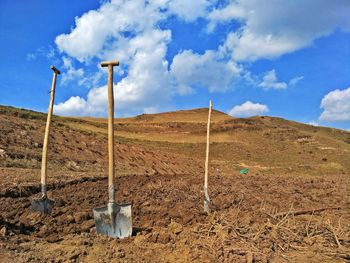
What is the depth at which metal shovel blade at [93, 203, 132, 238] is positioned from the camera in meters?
6.17

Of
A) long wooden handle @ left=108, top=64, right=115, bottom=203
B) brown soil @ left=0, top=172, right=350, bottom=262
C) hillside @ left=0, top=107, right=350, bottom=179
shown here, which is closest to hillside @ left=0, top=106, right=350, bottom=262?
brown soil @ left=0, top=172, right=350, bottom=262

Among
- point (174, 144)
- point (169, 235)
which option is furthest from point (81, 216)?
point (174, 144)

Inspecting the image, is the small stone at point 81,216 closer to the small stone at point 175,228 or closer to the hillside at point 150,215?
the hillside at point 150,215

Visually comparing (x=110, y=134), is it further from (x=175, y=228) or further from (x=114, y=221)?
(x=175, y=228)

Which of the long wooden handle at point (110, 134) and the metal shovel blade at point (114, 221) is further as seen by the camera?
the long wooden handle at point (110, 134)

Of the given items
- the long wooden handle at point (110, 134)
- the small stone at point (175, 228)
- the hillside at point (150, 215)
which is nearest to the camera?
the hillside at point (150, 215)

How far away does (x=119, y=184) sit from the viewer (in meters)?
12.9

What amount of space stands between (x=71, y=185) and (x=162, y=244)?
6844 millimetres

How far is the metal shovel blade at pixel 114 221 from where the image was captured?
617 centimetres

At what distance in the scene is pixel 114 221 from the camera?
6211mm

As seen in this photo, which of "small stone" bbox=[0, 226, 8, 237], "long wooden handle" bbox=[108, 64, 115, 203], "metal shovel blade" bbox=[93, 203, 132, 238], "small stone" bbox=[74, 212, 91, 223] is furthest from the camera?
"small stone" bbox=[74, 212, 91, 223]

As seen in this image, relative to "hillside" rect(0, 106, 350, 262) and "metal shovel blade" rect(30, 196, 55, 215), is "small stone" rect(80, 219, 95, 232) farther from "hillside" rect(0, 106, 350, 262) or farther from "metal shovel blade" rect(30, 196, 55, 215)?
"metal shovel blade" rect(30, 196, 55, 215)

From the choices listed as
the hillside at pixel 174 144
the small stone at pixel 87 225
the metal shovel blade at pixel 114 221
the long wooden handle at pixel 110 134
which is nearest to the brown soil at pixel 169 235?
the small stone at pixel 87 225

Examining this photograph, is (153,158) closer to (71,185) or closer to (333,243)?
(71,185)
